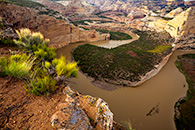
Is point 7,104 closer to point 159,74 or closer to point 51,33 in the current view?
point 159,74

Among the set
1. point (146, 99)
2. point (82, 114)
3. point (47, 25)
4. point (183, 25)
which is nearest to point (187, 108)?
point (146, 99)

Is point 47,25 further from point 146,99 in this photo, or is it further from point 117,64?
point 146,99

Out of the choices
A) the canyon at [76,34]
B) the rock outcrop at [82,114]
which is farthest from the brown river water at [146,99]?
the rock outcrop at [82,114]

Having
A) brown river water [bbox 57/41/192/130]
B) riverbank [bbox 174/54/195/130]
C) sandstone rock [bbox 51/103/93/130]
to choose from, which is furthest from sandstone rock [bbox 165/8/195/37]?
sandstone rock [bbox 51/103/93/130]

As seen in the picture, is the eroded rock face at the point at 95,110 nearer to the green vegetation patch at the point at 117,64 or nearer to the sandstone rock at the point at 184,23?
the green vegetation patch at the point at 117,64

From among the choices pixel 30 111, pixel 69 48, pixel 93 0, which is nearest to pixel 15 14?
pixel 69 48

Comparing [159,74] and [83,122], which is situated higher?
[83,122]

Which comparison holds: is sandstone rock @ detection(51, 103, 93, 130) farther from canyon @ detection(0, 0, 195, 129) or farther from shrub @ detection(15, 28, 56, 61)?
shrub @ detection(15, 28, 56, 61)
